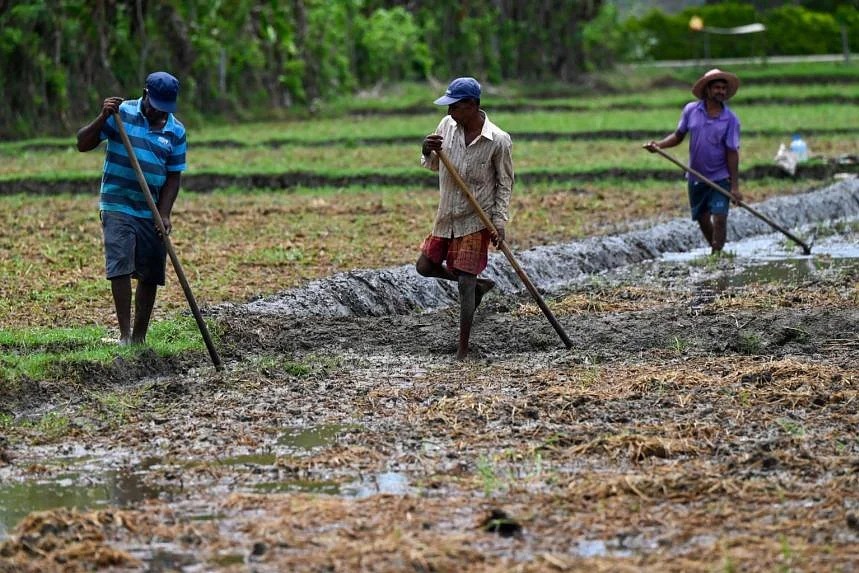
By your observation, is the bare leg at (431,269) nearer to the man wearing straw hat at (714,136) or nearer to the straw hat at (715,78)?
the man wearing straw hat at (714,136)

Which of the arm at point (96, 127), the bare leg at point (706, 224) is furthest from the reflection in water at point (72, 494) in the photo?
the bare leg at point (706, 224)

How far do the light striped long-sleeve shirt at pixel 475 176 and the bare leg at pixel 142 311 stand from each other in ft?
5.55

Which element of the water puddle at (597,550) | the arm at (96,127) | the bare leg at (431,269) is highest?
the arm at (96,127)

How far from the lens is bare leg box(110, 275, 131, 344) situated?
28.4 feet

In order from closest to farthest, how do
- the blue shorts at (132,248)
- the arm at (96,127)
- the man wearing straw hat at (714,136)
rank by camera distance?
the arm at (96,127)
the blue shorts at (132,248)
the man wearing straw hat at (714,136)

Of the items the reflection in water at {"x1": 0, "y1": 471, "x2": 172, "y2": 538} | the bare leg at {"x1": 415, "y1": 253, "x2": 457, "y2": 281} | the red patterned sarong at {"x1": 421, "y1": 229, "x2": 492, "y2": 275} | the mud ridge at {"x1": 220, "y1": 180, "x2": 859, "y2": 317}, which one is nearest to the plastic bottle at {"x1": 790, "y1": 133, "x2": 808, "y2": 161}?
the mud ridge at {"x1": 220, "y1": 180, "x2": 859, "y2": 317}

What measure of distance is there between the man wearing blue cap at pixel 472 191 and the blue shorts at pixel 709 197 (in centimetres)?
447

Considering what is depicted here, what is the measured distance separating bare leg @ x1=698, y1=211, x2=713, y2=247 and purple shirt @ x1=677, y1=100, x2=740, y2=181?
52 cm

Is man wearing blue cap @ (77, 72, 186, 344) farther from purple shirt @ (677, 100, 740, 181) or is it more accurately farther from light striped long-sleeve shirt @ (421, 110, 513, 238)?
purple shirt @ (677, 100, 740, 181)

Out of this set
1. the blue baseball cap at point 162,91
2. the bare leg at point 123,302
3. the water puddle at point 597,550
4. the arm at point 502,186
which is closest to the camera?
the water puddle at point 597,550

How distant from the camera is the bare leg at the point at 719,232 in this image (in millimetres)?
13281

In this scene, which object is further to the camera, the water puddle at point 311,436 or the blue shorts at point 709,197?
the blue shorts at point 709,197

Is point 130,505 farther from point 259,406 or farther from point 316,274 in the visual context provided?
point 316,274

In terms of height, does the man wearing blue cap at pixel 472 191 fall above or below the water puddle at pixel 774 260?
above
